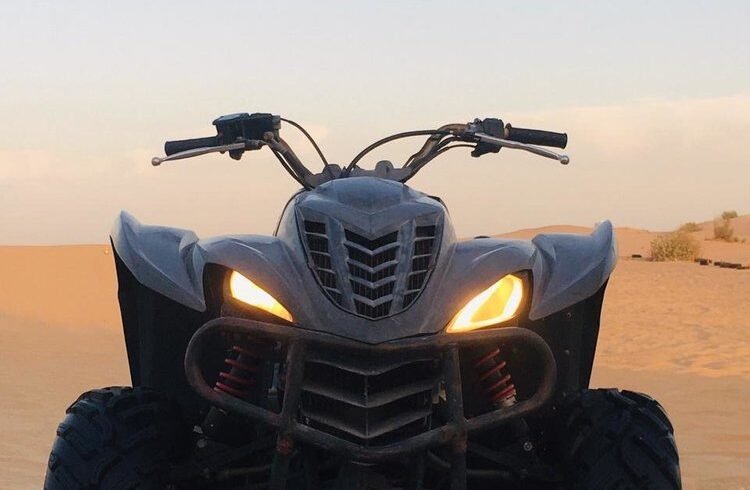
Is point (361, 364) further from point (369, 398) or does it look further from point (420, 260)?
point (420, 260)

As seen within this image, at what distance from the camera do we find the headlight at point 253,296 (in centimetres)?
310

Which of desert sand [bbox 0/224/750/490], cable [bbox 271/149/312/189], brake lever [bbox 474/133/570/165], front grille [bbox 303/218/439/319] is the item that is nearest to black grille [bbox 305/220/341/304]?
front grille [bbox 303/218/439/319]

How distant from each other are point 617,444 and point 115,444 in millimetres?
1455

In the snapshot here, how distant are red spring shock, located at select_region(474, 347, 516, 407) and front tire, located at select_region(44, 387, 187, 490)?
37.4 inches

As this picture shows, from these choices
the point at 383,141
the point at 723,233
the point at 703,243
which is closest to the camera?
the point at 383,141

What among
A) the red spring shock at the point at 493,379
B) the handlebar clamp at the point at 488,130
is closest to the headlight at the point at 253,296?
the red spring shock at the point at 493,379

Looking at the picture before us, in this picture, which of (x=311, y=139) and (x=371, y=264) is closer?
(x=371, y=264)

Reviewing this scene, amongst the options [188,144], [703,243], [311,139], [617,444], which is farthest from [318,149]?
[703,243]

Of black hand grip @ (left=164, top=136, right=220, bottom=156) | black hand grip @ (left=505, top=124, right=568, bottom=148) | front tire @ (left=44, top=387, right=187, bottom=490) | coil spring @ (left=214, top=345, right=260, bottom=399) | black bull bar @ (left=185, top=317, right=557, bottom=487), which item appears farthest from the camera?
black hand grip @ (left=505, top=124, right=568, bottom=148)

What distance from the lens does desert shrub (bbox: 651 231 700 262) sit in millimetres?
37375

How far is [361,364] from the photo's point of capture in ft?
9.66

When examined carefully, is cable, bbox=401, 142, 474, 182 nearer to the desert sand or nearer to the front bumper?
the front bumper

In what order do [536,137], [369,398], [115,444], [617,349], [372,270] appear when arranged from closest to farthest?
[369,398] → [372,270] → [115,444] → [536,137] → [617,349]

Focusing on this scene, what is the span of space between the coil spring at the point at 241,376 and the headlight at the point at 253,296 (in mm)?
219
